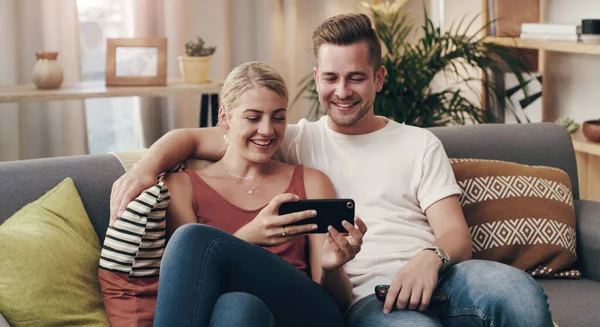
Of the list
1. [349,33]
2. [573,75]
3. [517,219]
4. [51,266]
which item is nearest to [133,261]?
[51,266]

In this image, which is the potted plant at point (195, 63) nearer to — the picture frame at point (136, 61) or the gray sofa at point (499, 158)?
the picture frame at point (136, 61)

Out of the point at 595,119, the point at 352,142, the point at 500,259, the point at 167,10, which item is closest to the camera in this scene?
the point at 352,142

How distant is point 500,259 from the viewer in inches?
86.1

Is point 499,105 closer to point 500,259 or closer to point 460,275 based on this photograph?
point 500,259

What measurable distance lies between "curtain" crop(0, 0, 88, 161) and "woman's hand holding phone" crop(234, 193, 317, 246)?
8.24 feet

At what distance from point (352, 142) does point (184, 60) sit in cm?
200

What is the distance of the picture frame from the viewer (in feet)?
12.5

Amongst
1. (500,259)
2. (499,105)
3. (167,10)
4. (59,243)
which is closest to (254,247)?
(59,243)

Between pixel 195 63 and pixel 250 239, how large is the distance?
2.25 m

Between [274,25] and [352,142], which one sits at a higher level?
[274,25]

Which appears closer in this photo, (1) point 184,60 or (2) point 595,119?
(2) point 595,119

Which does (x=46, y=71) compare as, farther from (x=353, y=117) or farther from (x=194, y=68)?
(x=353, y=117)

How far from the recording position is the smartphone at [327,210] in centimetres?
168

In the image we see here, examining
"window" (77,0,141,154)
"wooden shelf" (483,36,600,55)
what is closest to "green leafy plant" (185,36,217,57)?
"window" (77,0,141,154)
